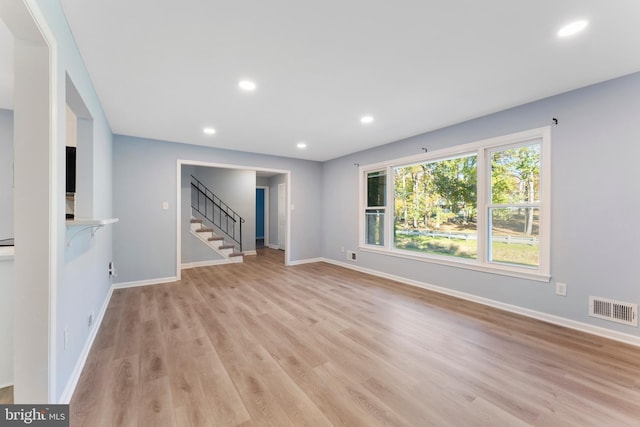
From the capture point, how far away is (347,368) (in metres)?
2.05

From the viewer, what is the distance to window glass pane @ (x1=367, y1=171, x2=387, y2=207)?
201 inches

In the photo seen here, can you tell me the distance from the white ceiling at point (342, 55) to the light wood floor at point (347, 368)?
101 inches

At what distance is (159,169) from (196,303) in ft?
8.41

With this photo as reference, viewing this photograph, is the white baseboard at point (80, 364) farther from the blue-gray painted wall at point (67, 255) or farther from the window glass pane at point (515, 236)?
the window glass pane at point (515, 236)

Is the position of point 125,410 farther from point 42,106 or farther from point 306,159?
point 306,159

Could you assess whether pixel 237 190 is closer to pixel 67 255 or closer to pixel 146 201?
pixel 146 201

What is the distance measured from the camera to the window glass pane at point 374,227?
5129mm

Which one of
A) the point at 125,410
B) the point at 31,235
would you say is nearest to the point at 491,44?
the point at 31,235

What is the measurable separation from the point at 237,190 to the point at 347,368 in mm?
6296

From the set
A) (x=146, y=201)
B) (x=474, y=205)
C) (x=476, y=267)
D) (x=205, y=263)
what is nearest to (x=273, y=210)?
(x=205, y=263)

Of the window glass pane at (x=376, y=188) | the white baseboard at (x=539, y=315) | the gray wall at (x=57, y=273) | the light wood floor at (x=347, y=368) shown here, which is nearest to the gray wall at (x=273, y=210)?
the window glass pane at (x=376, y=188)

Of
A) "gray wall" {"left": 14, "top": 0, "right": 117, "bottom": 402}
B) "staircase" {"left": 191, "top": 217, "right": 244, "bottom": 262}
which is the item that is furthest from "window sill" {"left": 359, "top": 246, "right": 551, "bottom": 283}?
"gray wall" {"left": 14, "top": 0, "right": 117, "bottom": 402}

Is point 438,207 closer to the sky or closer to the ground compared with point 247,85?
closer to the ground

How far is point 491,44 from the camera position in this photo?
197 centimetres
